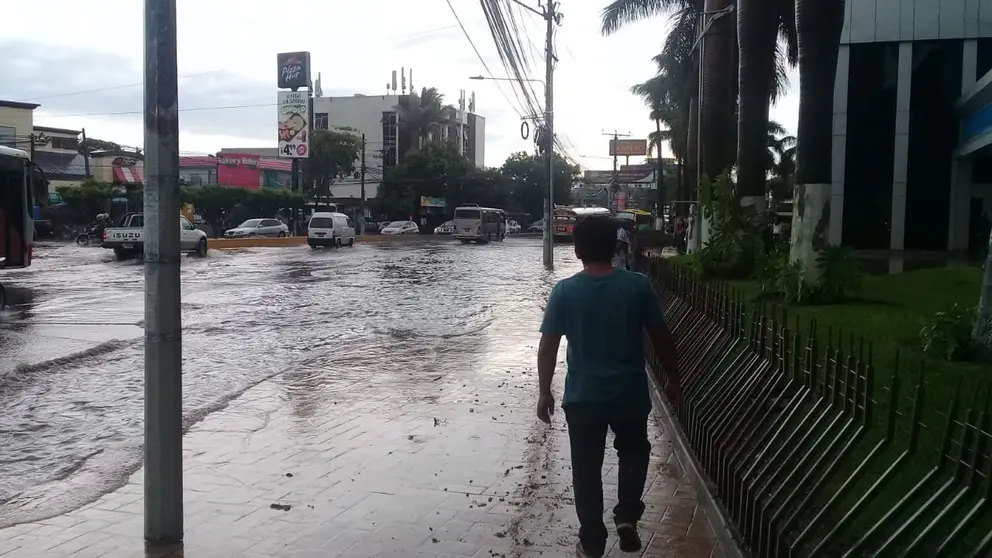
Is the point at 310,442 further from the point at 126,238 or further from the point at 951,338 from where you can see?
the point at 126,238

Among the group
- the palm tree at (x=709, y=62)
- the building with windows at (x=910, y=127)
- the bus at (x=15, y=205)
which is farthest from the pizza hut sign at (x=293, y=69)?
the bus at (x=15, y=205)

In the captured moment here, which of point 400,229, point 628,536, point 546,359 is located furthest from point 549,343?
point 400,229

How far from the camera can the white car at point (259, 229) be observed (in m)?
51.4

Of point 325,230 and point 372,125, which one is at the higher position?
point 372,125

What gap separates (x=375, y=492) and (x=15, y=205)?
1557cm

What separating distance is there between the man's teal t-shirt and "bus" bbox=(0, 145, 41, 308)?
→ 17.1m

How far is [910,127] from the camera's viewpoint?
3275 cm

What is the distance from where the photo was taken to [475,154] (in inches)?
4107

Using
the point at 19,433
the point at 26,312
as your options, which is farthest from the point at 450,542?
the point at 26,312

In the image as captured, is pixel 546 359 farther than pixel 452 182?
No

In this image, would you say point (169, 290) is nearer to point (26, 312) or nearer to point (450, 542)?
point (450, 542)

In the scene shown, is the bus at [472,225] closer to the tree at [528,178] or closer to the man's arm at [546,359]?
the tree at [528,178]

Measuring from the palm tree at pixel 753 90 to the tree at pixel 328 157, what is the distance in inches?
2202

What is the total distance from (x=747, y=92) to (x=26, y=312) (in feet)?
42.3
